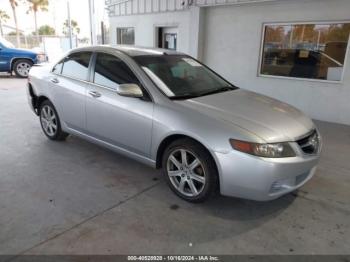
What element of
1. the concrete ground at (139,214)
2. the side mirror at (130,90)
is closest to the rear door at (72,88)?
the concrete ground at (139,214)

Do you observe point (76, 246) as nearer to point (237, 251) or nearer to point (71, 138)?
point (237, 251)

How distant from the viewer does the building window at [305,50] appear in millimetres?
6277

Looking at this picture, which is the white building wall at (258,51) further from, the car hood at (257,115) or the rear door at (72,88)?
the rear door at (72,88)

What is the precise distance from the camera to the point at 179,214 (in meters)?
2.95

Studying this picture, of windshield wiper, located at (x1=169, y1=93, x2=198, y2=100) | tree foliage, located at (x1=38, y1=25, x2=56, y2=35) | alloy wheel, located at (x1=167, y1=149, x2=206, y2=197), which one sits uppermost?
tree foliage, located at (x1=38, y1=25, x2=56, y2=35)

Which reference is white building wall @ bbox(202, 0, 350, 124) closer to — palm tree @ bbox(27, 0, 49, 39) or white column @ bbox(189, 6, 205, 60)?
white column @ bbox(189, 6, 205, 60)

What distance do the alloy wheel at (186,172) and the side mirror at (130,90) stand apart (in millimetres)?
765

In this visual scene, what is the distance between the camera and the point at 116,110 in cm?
354

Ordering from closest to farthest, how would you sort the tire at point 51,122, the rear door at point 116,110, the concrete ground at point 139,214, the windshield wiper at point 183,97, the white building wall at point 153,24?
1. the concrete ground at point 139,214
2. the windshield wiper at point 183,97
3. the rear door at point 116,110
4. the tire at point 51,122
5. the white building wall at point 153,24

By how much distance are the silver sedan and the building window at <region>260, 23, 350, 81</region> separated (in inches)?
142

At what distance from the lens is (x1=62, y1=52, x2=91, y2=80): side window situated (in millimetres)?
4077

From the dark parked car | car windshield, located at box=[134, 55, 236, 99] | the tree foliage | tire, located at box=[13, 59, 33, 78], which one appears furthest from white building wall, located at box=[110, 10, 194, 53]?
the tree foliage

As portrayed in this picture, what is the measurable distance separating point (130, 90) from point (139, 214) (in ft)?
4.34

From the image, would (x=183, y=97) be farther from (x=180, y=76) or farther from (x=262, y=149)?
(x=262, y=149)
